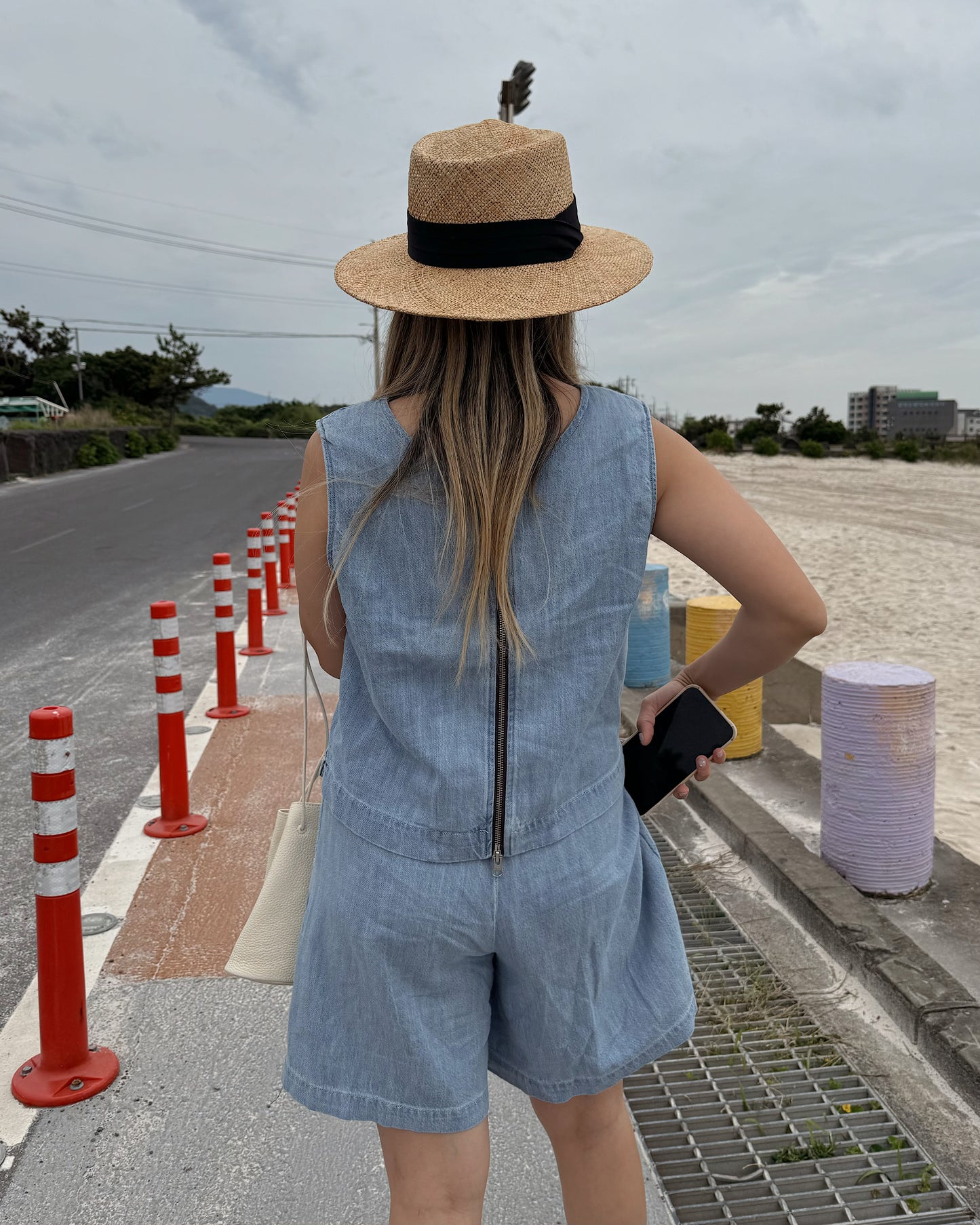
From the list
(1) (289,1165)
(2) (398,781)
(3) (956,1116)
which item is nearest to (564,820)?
(2) (398,781)

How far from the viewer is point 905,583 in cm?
1458

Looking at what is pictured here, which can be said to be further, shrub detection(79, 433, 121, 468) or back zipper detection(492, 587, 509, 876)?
shrub detection(79, 433, 121, 468)

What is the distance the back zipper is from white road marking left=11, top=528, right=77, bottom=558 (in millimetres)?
14855

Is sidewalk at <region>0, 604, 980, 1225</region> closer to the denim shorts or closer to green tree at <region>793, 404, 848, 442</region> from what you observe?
the denim shorts

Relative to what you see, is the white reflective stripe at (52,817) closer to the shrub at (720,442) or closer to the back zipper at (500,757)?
the back zipper at (500,757)

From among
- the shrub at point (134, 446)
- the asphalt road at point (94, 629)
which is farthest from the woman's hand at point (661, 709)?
the shrub at point (134, 446)

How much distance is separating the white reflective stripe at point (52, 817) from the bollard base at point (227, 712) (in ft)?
12.9

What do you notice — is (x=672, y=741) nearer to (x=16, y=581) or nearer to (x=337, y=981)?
(x=337, y=981)

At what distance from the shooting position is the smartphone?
1.77 metres

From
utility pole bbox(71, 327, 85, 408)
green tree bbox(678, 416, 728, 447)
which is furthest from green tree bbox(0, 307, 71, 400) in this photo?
green tree bbox(678, 416, 728, 447)

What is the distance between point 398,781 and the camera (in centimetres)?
146

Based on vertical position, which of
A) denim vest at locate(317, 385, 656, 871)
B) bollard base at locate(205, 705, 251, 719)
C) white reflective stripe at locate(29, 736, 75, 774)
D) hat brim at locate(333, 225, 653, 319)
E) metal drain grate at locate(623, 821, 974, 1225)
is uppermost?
hat brim at locate(333, 225, 653, 319)

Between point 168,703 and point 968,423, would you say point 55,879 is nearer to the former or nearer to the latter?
point 168,703

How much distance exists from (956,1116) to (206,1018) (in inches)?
84.6
